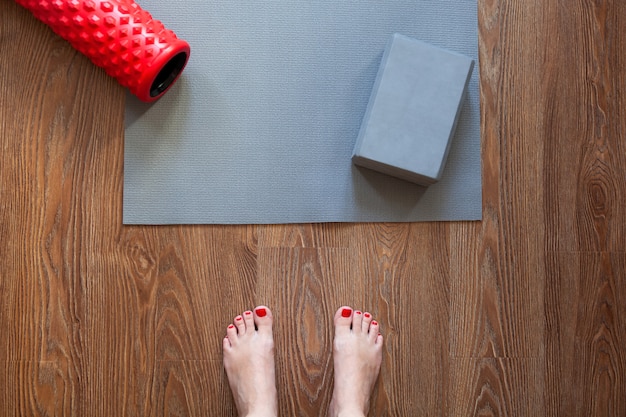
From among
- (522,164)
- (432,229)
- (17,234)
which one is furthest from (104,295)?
(522,164)

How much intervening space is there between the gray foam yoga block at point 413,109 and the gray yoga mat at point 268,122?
2.4 inches

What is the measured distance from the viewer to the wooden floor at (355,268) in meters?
0.95

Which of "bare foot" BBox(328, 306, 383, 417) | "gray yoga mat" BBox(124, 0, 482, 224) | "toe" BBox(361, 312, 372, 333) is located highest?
"gray yoga mat" BBox(124, 0, 482, 224)

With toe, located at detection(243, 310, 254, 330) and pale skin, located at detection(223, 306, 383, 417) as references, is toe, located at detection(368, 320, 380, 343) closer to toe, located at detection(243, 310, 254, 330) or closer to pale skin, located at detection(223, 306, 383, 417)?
pale skin, located at detection(223, 306, 383, 417)

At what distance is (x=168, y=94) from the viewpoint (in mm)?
961

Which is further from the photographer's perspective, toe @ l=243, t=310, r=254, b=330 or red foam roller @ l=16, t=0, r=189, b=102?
toe @ l=243, t=310, r=254, b=330

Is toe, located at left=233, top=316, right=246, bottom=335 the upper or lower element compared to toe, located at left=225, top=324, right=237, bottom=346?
upper

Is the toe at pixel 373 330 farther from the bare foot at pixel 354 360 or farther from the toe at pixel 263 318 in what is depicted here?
the toe at pixel 263 318

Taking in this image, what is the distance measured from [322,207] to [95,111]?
1.51 ft

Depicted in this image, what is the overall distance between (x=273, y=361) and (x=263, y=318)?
9 cm

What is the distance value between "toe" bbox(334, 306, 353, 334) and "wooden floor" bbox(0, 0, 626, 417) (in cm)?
2

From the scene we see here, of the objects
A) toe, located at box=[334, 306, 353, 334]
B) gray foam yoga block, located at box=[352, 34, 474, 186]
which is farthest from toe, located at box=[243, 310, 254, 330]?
gray foam yoga block, located at box=[352, 34, 474, 186]

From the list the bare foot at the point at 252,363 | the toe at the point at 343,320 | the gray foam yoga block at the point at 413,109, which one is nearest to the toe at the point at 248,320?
the bare foot at the point at 252,363

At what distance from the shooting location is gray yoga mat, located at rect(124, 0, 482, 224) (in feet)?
3.14
